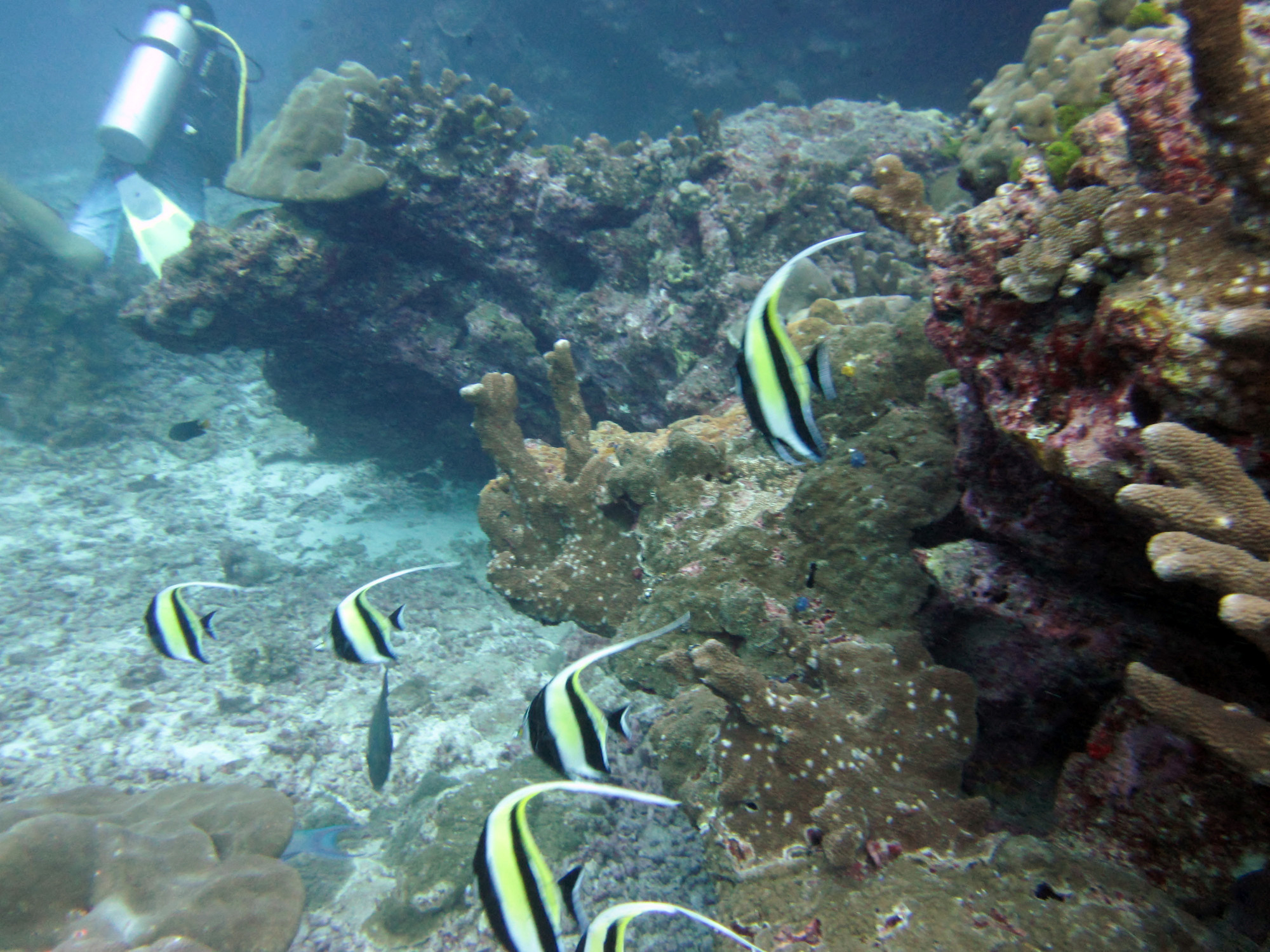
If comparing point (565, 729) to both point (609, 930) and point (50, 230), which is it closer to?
point (609, 930)

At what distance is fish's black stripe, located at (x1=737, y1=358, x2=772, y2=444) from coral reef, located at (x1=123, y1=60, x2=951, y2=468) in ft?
14.9

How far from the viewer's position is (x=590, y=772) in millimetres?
1637

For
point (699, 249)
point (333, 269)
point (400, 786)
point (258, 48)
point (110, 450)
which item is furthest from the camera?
point (258, 48)

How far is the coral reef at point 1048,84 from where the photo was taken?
427cm

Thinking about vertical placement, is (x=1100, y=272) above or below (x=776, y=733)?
above

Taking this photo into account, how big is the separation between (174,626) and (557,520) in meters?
2.29

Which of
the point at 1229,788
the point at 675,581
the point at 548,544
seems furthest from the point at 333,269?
the point at 1229,788

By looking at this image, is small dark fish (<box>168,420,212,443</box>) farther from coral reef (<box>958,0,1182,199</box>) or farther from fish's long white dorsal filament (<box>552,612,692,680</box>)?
coral reef (<box>958,0,1182,199</box>)

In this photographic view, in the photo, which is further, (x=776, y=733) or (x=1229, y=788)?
(x=776, y=733)

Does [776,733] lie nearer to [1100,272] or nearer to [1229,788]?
[1229,788]

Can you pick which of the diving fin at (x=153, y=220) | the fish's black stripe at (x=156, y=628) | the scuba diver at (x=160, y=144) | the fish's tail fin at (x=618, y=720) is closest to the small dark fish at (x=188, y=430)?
the fish's black stripe at (x=156, y=628)

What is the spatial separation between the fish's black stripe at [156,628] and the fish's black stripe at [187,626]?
8 cm

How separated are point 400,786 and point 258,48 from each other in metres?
55.2

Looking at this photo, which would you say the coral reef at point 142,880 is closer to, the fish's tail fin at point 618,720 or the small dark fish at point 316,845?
the small dark fish at point 316,845
